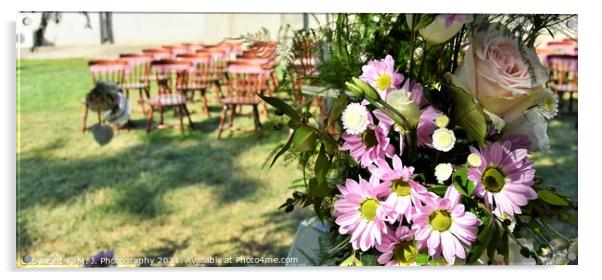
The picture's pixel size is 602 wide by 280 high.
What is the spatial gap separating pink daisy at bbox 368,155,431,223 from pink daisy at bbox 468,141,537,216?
61 millimetres

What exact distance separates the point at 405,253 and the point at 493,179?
131 millimetres

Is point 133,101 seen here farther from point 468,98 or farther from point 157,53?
point 468,98

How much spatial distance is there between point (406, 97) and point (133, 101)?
2.04 metres

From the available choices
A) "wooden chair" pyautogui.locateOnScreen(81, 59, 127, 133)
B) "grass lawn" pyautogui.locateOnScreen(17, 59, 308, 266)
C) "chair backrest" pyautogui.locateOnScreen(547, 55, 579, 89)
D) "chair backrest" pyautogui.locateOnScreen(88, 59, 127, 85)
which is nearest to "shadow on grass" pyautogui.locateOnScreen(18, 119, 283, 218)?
"grass lawn" pyautogui.locateOnScreen(17, 59, 308, 266)

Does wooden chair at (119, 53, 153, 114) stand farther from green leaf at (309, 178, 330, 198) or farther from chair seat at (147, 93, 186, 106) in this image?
green leaf at (309, 178, 330, 198)

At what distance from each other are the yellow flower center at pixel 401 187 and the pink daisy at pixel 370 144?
0.03 m

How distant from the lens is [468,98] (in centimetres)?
59

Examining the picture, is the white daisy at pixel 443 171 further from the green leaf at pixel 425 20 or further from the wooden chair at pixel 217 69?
the wooden chair at pixel 217 69

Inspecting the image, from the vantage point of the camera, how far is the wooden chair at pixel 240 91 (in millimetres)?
2441

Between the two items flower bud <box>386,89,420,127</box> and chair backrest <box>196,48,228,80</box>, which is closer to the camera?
flower bud <box>386,89,420,127</box>

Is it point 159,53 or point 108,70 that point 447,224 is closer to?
point 159,53

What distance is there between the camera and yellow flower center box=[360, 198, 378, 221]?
2.03 ft

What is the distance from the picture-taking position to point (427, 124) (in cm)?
61

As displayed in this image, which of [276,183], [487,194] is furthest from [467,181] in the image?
[276,183]
